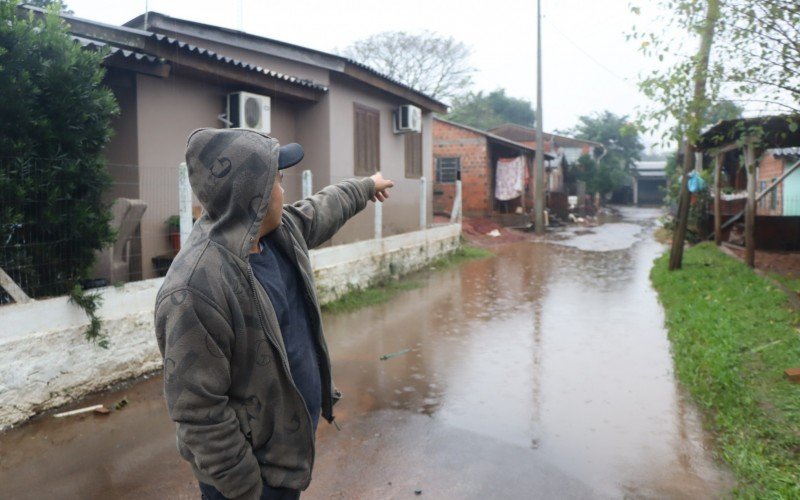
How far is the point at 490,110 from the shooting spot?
149 feet

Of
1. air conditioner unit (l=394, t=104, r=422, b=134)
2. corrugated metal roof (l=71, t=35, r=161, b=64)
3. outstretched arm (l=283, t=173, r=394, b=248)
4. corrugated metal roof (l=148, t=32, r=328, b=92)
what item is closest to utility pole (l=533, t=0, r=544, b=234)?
air conditioner unit (l=394, t=104, r=422, b=134)

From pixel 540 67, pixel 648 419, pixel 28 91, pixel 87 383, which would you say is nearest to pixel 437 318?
pixel 648 419

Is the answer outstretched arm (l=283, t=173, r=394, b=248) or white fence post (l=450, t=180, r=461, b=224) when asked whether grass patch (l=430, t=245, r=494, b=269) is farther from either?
outstretched arm (l=283, t=173, r=394, b=248)

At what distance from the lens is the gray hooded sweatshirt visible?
1730 millimetres

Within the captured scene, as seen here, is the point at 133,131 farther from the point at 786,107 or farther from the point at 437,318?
the point at 786,107

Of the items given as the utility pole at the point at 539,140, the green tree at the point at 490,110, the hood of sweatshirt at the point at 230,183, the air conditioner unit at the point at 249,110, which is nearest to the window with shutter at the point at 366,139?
the air conditioner unit at the point at 249,110

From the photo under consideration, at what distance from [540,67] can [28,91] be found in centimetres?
1997

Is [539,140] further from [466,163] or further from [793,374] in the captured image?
[793,374]

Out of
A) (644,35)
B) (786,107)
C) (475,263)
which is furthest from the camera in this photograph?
(475,263)

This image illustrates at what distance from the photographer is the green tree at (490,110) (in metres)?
42.2

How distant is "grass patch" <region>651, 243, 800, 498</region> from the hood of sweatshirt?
313 centimetres

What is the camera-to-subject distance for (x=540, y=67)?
2212 cm

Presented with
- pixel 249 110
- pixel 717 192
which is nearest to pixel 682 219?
pixel 717 192

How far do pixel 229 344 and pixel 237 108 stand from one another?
23.8ft
